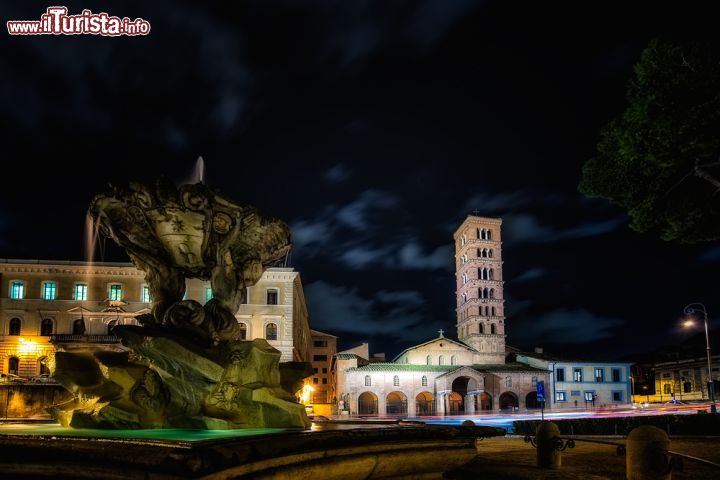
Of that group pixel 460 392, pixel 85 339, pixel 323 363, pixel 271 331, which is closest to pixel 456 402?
pixel 460 392

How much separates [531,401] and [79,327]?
43974mm

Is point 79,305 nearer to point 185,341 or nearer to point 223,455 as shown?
point 185,341

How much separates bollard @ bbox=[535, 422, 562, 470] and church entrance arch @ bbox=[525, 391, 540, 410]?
2237 inches

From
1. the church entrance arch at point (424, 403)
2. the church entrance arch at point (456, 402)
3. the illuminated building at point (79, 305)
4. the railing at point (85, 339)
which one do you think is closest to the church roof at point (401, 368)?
the church entrance arch at point (424, 403)

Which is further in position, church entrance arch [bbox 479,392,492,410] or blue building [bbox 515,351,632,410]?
blue building [bbox 515,351,632,410]

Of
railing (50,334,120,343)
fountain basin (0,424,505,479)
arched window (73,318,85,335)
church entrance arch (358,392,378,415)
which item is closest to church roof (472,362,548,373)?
church entrance arch (358,392,378,415)

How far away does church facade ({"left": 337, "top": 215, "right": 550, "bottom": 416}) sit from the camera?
5975cm

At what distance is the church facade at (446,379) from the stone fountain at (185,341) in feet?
164

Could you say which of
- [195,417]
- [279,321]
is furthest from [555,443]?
[279,321]

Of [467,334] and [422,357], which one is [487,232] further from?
[422,357]

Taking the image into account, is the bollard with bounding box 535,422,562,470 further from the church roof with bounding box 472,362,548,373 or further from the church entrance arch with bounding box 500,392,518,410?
the church entrance arch with bounding box 500,392,518,410

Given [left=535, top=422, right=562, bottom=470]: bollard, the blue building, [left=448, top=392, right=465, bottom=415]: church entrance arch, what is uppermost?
[left=535, top=422, right=562, bottom=470]: bollard

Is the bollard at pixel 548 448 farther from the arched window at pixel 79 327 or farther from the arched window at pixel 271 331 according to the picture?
the arched window at pixel 79 327

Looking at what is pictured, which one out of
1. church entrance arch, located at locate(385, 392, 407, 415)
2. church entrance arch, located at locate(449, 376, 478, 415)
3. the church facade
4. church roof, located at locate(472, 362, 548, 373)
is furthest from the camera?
church entrance arch, located at locate(449, 376, 478, 415)
